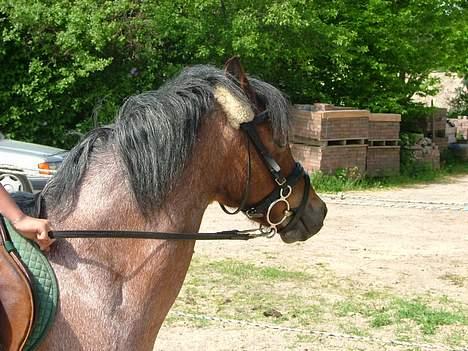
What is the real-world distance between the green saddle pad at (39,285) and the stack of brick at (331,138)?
37.1 feet

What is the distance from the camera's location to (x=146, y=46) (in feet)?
47.7

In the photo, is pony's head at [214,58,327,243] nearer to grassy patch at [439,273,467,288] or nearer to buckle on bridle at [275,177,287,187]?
buckle on bridle at [275,177,287,187]

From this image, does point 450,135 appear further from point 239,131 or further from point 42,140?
point 239,131

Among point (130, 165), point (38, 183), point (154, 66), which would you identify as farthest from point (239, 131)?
point (154, 66)

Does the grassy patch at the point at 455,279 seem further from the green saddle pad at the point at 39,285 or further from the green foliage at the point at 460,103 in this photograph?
the green foliage at the point at 460,103

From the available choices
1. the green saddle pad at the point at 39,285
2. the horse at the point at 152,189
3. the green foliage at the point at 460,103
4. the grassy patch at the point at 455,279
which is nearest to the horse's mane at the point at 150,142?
the horse at the point at 152,189

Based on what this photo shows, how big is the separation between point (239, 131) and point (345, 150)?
11.6 metres

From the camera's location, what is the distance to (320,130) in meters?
13.7

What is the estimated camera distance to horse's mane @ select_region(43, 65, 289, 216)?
2707 mm

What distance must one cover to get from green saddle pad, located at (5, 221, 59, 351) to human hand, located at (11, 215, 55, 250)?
3cm

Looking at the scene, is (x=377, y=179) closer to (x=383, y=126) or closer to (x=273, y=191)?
(x=383, y=126)

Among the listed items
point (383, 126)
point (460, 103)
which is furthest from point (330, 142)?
point (460, 103)

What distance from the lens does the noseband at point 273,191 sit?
288cm

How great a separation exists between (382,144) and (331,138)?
1.79 metres
